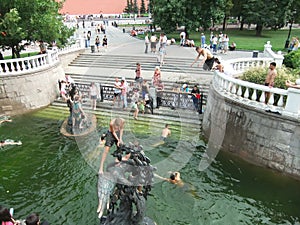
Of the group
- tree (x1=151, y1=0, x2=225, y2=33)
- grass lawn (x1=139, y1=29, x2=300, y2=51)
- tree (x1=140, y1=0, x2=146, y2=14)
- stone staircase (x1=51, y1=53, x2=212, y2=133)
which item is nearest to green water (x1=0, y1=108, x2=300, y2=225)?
stone staircase (x1=51, y1=53, x2=212, y2=133)

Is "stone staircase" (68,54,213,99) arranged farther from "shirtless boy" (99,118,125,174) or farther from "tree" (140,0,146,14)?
"tree" (140,0,146,14)

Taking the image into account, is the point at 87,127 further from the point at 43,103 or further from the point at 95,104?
the point at 43,103

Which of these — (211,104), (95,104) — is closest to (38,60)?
(95,104)

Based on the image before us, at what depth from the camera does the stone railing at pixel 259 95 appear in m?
8.76

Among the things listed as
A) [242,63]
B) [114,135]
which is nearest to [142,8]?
[242,63]

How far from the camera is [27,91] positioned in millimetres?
15289

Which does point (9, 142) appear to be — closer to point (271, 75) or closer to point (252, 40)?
point (271, 75)

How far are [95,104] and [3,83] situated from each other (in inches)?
201

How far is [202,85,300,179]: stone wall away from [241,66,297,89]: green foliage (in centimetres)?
168

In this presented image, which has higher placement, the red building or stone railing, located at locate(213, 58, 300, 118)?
the red building

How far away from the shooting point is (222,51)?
76.0 ft

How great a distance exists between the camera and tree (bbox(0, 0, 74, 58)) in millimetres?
14219

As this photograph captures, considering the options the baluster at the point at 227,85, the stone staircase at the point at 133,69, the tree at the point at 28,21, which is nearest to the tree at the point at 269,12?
the stone staircase at the point at 133,69

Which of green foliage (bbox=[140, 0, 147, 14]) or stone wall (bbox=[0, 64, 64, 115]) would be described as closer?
stone wall (bbox=[0, 64, 64, 115])
